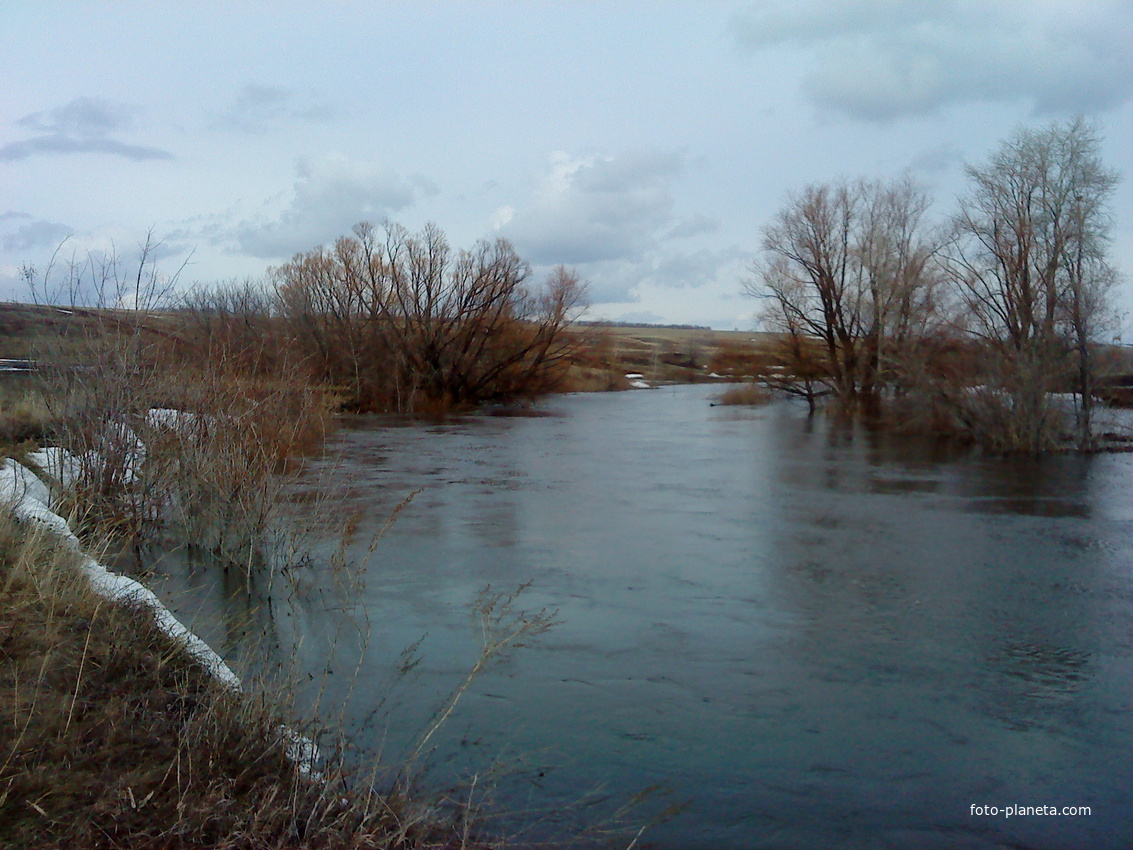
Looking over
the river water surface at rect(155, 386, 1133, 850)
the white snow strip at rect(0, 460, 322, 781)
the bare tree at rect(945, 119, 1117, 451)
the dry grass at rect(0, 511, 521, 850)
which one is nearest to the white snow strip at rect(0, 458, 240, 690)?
the white snow strip at rect(0, 460, 322, 781)

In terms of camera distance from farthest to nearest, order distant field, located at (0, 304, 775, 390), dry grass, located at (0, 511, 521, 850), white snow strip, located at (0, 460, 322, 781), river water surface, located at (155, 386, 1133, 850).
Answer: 1. distant field, located at (0, 304, 775, 390)
2. river water surface, located at (155, 386, 1133, 850)
3. white snow strip, located at (0, 460, 322, 781)
4. dry grass, located at (0, 511, 521, 850)

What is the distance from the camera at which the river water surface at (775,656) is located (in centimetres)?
493

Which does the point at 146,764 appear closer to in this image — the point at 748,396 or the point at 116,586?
the point at 116,586

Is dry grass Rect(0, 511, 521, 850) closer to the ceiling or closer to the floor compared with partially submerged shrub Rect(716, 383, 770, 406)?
closer to the floor

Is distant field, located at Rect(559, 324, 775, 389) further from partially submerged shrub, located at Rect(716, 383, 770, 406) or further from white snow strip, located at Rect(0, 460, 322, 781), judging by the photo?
white snow strip, located at Rect(0, 460, 322, 781)

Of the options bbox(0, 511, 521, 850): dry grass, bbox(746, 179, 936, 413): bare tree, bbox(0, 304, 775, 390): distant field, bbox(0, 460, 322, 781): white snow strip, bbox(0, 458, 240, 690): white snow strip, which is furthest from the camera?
bbox(746, 179, 936, 413): bare tree

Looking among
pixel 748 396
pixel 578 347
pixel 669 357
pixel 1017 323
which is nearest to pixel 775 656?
pixel 1017 323

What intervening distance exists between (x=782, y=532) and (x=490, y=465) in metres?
7.76

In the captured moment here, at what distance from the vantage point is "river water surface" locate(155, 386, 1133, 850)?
4930 millimetres

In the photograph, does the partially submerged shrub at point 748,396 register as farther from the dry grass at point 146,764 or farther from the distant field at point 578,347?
the dry grass at point 146,764

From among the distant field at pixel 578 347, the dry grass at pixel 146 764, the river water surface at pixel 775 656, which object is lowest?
the river water surface at pixel 775 656

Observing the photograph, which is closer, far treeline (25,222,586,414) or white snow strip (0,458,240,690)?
white snow strip (0,458,240,690)

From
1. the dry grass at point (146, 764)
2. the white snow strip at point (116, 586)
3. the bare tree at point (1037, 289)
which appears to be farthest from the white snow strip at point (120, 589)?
the bare tree at point (1037, 289)

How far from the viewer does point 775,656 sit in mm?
6941
